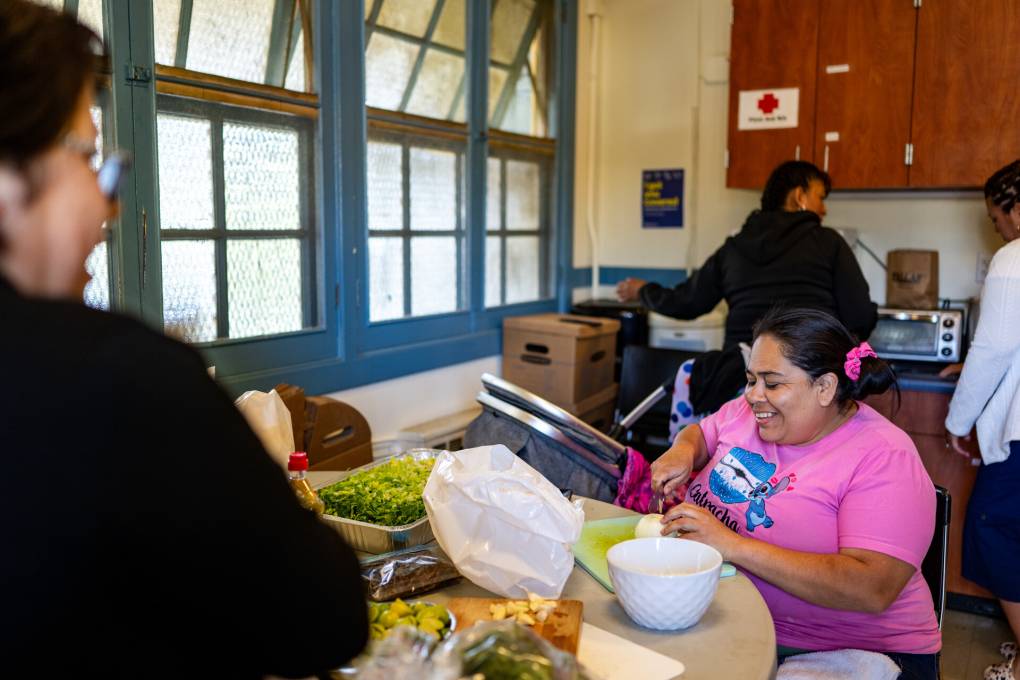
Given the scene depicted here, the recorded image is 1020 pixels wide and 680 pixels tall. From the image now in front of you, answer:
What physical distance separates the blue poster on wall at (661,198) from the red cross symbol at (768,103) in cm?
72

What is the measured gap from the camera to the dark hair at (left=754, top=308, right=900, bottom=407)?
1.81 metres

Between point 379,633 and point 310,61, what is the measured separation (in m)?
2.33

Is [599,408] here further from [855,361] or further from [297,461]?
[297,461]

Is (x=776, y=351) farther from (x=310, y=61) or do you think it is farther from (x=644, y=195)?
(x=644, y=195)

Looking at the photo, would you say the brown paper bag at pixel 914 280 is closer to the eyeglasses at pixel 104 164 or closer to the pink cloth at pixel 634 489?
the pink cloth at pixel 634 489

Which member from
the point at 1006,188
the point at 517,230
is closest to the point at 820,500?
the point at 1006,188

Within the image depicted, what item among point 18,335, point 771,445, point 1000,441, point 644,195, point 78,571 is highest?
point 644,195

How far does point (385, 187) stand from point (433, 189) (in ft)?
1.10

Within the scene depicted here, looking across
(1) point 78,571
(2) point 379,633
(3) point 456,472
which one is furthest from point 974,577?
(1) point 78,571

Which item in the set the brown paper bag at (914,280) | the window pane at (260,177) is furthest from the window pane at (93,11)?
the brown paper bag at (914,280)

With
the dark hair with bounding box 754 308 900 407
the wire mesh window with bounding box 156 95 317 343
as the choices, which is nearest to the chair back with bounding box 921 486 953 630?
the dark hair with bounding box 754 308 900 407

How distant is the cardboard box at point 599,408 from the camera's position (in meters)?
3.86

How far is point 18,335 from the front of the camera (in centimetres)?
64

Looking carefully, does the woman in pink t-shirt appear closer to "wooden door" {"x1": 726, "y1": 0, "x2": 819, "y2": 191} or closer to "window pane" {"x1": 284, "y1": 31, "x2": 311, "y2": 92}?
"window pane" {"x1": 284, "y1": 31, "x2": 311, "y2": 92}
